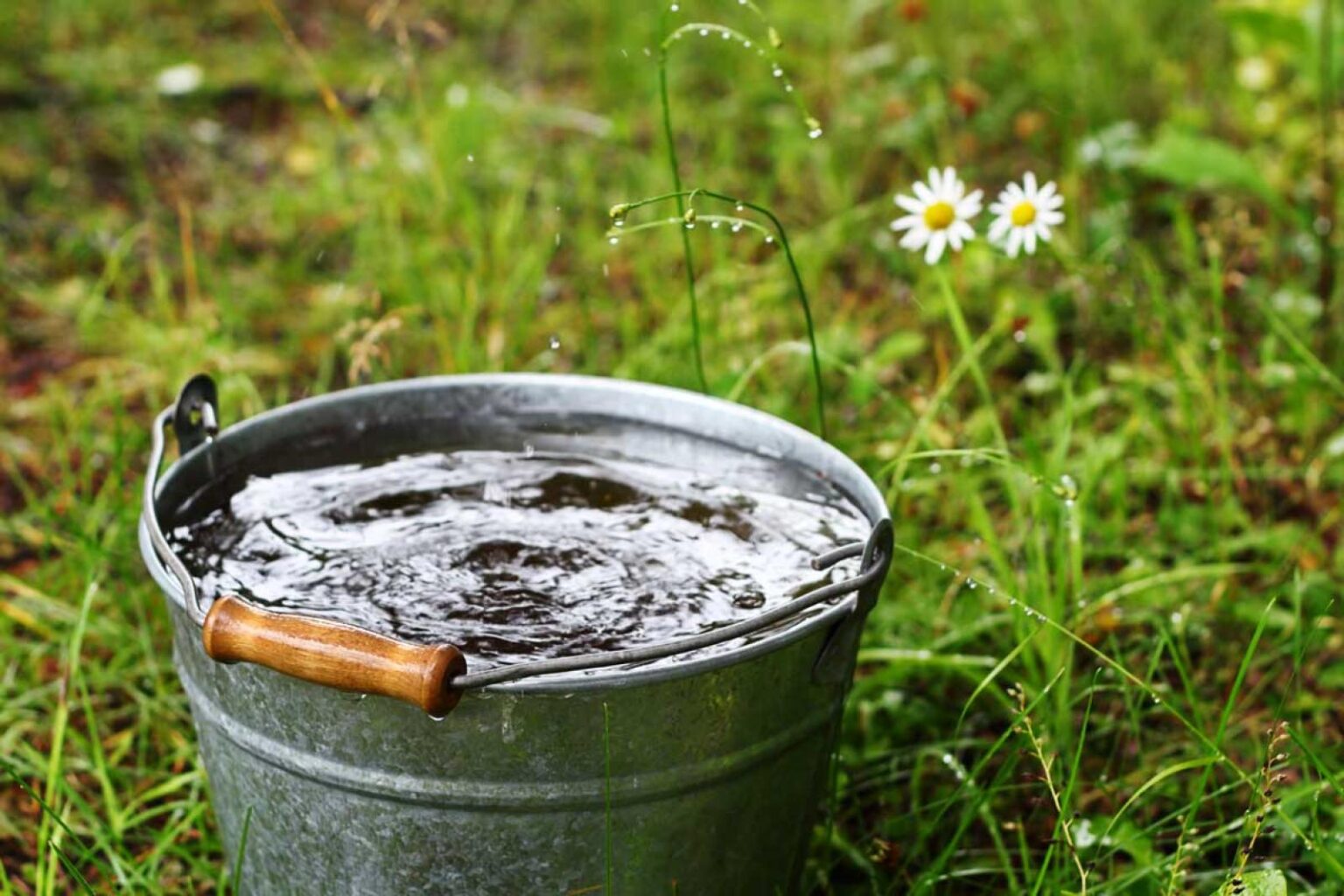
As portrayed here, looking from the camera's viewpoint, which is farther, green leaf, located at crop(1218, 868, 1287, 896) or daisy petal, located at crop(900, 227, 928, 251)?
daisy petal, located at crop(900, 227, 928, 251)

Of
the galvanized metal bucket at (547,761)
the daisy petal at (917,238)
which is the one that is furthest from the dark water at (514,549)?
the daisy petal at (917,238)

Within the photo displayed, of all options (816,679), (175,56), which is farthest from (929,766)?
(175,56)

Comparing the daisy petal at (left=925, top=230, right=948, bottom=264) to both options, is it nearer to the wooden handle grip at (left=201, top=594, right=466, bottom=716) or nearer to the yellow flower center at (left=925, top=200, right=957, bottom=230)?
the yellow flower center at (left=925, top=200, right=957, bottom=230)

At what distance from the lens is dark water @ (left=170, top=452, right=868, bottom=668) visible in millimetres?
1570

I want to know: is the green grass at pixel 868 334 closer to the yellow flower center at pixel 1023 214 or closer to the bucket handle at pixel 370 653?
the yellow flower center at pixel 1023 214

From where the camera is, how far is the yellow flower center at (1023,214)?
6.65 ft

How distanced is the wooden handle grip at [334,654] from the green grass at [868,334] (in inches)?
23.7

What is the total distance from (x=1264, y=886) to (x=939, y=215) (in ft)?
3.27

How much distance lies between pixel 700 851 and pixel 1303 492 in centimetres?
166

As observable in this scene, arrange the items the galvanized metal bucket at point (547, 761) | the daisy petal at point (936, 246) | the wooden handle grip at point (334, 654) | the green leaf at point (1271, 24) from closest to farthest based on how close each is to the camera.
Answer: the wooden handle grip at point (334, 654)
the galvanized metal bucket at point (547, 761)
the daisy petal at point (936, 246)
the green leaf at point (1271, 24)

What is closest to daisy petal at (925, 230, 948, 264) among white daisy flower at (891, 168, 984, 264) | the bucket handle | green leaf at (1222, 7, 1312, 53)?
white daisy flower at (891, 168, 984, 264)

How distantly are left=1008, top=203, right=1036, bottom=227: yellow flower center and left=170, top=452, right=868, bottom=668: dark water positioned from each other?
1.74ft

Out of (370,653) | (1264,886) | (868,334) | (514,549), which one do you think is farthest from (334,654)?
(868,334)

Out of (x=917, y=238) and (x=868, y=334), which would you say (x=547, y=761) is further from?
(x=868, y=334)
